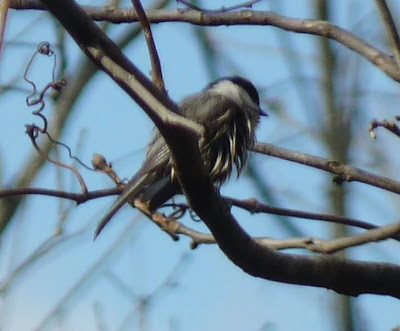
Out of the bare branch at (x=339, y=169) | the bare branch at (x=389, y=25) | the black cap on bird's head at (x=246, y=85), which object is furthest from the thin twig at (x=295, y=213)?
the black cap on bird's head at (x=246, y=85)

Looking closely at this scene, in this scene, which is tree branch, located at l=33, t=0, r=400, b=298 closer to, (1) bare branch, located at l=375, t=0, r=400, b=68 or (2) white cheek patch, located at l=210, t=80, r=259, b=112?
(1) bare branch, located at l=375, t=0, r=400, b=68

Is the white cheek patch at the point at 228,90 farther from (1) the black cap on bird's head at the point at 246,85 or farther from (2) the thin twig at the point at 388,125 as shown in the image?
(2) the thin twig at the point at 388,125

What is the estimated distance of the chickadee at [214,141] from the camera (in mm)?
3182

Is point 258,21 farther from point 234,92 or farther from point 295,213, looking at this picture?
point 234,92

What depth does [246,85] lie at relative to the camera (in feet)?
13.6

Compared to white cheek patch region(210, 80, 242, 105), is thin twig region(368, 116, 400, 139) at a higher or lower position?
lower

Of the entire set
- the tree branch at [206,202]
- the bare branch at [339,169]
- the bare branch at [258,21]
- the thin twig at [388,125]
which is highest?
the bare branch at [258,21]

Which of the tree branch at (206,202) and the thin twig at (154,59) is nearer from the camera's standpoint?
the tree branch at (206,202)

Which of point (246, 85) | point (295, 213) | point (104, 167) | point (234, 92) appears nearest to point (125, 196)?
point (104, 167)

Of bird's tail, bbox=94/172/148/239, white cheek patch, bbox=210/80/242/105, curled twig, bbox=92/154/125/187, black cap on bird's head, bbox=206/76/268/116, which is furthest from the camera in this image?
black cap on bird's head, bbox=206/76/268/116

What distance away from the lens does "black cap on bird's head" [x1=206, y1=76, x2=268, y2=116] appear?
13.4 ft

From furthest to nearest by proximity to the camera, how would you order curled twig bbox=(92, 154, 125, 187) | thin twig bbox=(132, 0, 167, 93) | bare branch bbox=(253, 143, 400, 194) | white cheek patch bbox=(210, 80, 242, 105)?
white cheek patch bbox=(210, 80, 242, 105)
curled twig bbox=(92, 154, 125, 187)
bare branch bbox=(253, 143, 400, 194)
thin twig bbox=(132, 0, 167, 93)

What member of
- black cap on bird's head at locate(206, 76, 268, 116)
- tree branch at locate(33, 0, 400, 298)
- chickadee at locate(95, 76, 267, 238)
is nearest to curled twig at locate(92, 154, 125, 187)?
chickadee at locate(95, 76, 267, 238)

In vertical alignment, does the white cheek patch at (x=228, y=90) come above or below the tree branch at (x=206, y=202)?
above
